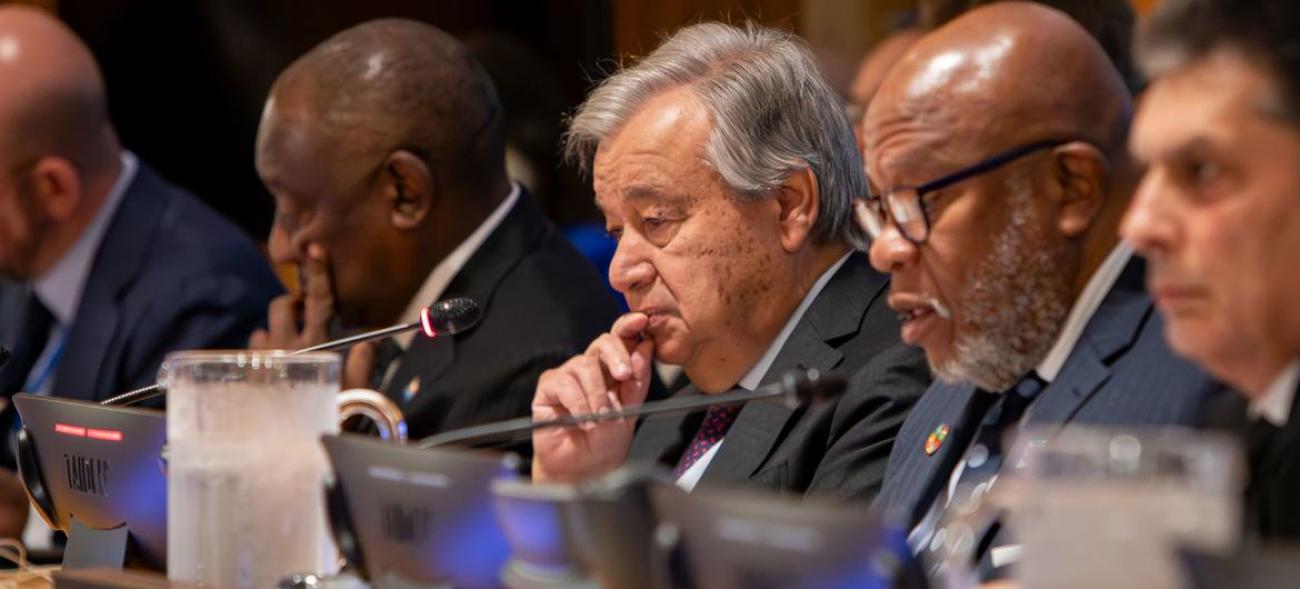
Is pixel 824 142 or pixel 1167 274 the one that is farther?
pixel 824 142

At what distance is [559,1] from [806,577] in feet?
14.4

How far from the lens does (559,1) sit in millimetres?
→ 5660

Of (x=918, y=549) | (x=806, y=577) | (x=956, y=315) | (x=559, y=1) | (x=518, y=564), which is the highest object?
(x=806, y=577)

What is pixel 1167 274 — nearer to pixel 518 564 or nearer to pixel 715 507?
pixel 715 507

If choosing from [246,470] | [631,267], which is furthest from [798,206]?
[246,470]

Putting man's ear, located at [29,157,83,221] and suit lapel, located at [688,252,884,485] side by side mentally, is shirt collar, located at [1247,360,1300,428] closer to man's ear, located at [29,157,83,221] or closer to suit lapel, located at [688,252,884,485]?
suit lapel, located at [688,252,884,485]

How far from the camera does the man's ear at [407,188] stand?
3488 mm

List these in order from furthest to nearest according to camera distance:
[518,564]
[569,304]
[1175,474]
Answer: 1. [569,304]
2. [518,564]
3. [1175,474]

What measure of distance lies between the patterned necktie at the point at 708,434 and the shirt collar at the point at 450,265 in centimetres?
79

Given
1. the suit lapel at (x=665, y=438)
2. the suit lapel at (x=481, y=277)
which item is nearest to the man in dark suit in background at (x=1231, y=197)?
the suit lapel at (x=665, y=438)

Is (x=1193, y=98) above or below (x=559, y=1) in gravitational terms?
above

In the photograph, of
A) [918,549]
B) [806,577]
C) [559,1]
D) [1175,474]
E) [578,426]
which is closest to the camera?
[1175,474]

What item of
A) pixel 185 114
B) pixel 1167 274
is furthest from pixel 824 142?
pixel 185 114

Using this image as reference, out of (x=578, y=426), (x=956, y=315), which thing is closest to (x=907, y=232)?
(x=956, y=315)
